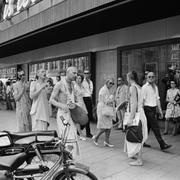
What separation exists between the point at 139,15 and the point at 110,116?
11.6ft

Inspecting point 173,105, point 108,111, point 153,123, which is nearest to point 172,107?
point 173,105

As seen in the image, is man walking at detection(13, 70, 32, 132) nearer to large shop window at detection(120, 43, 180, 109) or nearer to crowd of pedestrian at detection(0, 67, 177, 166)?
crowd of pedestrian at detection(0, 67, 177, 166)

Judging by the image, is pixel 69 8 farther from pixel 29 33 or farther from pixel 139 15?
pixel 29 33

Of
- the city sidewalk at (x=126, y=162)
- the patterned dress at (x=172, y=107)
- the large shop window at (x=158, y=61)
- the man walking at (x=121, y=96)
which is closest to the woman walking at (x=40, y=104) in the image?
the city sidewalk at (x=126, y=162)

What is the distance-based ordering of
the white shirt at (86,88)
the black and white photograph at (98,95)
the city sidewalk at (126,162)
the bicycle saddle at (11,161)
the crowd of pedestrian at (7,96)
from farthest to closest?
the crowd of pedestrian at (7,96)
the white shirt at (86,88)
the city sidewalk at (126,162)
the black and white photograph at (98,95)
the bicycle saddle at (11,161)

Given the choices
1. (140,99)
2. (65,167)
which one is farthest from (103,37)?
(65,167)

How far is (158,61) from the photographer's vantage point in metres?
9.43

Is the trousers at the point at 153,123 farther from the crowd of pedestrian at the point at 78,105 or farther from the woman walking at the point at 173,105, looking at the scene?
the woman walking at the point at 173,105

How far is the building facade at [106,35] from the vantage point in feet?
27.0

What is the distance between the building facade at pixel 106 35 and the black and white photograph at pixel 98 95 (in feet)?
0.11

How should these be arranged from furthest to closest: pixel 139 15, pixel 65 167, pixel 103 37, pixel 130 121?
pixel 103 37
pixel 139 15
pixel 130 121
pixel 65 167

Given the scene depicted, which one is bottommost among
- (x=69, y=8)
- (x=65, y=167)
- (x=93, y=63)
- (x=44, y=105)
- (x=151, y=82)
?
(x=65, y=167)

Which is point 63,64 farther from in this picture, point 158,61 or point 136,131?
point 136,131

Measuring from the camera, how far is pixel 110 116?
6.73 meters
